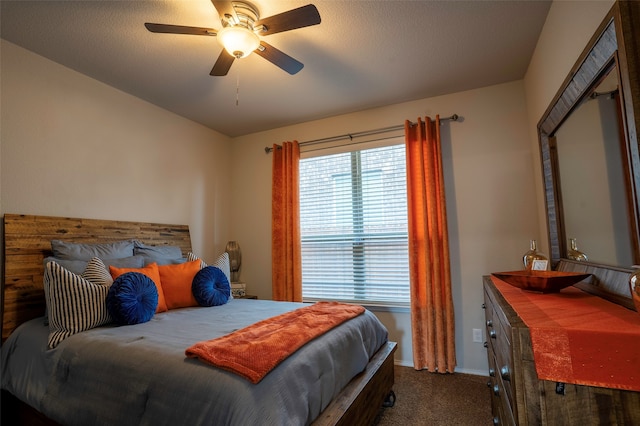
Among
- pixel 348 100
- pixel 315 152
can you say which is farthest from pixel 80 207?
pixel 348 100

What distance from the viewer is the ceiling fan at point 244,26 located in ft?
5.28

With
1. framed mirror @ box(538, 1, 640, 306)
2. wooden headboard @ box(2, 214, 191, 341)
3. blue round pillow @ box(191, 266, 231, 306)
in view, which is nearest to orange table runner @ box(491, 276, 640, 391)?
framed mirror @ box(538, 1, 640, 306)

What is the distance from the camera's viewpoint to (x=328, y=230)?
3.54m

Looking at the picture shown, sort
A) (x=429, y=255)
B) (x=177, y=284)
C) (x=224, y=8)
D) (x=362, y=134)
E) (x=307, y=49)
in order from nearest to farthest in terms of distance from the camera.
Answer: (x=224, y=8), (x=307, y=49), (x=177, y=284), (x=429, y=255), (x=362, y=134)

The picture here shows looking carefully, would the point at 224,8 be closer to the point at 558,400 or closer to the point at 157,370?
the point at 157,370

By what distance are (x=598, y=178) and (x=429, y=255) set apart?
1.63 metres

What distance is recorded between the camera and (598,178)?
1.35 metres

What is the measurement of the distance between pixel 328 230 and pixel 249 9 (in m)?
2.29

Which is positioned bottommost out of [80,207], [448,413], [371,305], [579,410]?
[448,413]

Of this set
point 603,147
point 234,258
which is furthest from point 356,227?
point 603,147

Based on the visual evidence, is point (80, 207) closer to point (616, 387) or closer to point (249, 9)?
point (249, 9)

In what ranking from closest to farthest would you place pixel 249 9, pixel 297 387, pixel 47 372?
pixel 297 387 < pixel 47 372 < pixel 249 9

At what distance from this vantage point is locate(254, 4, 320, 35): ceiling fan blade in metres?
1.56

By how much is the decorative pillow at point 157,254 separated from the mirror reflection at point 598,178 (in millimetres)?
2880
